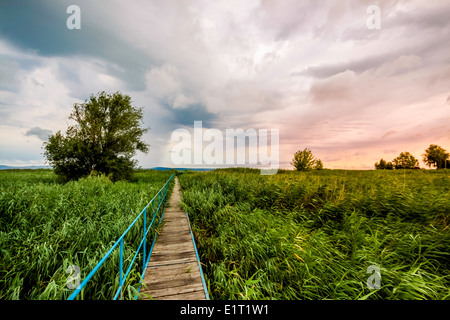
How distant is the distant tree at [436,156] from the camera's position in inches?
1852

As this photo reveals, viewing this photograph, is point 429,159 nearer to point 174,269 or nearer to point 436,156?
point 436,156

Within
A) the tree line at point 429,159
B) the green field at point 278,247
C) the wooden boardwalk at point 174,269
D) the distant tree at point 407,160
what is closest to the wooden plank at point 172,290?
the wooden boardwalk at point 174,269

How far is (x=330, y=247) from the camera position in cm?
363

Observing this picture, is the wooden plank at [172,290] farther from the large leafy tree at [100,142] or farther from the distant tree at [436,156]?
the distant tree at [436,156]

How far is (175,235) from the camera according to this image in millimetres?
4914

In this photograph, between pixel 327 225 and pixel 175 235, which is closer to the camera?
pixel 327 225

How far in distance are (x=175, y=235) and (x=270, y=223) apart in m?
2.91

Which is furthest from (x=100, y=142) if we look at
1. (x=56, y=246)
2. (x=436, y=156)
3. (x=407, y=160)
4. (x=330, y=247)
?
(x=407, y=160)

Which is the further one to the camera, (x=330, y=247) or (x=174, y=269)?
(x=330, y=247)

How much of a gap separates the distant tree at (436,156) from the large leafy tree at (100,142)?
76.9m

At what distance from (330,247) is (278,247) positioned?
118cm
